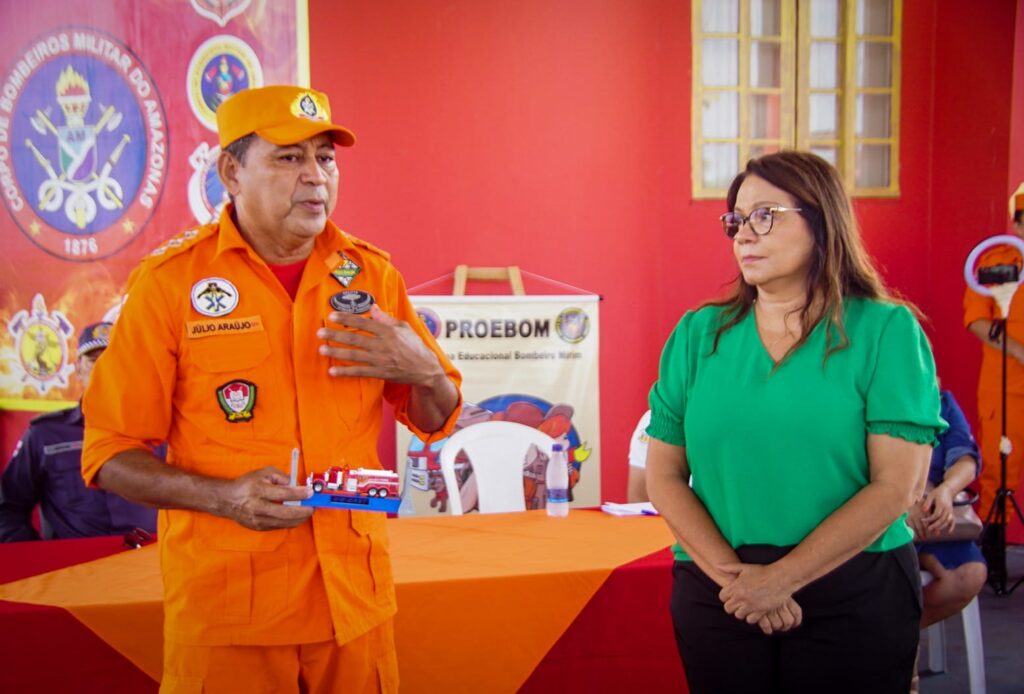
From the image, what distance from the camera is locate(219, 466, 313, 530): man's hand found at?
50.9 inches

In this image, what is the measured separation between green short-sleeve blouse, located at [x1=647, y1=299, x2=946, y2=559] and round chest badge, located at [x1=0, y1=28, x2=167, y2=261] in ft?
11.9

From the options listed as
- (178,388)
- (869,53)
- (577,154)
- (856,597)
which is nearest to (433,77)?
(577,154)

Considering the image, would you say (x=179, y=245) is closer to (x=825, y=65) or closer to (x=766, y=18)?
(x=766, y=18)

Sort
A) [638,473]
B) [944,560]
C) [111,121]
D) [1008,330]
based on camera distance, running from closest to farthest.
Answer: [944,560] < [638,473] < [111,121] < [1008,330]

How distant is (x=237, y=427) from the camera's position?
4.55 feet

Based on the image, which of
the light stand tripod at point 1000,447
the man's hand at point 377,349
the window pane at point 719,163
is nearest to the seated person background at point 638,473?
the man's hand at point 377,349

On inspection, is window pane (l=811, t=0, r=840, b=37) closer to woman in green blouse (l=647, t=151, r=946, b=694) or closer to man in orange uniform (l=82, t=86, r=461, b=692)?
woman in green blouse (l=647, t=151, r=946, b=694)

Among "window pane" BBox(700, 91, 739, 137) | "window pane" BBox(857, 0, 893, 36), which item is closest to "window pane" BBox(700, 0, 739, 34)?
"window pane" BBox(700, 91, 739, 137)

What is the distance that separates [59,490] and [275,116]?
197 cm

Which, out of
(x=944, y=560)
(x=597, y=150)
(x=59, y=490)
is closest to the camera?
(x=944, y=560)

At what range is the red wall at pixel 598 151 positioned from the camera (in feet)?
14.5

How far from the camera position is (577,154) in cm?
458

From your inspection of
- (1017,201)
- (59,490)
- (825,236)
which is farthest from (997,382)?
(59,490)

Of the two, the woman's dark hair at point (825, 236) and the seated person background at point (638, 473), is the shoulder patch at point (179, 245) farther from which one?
the seated person background at point (638, 473)
